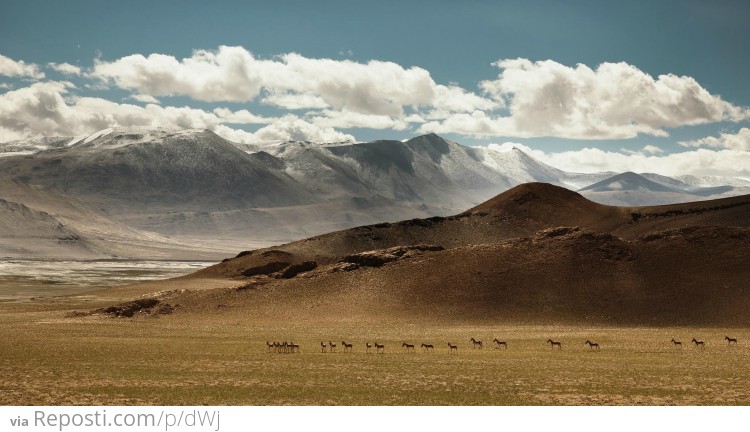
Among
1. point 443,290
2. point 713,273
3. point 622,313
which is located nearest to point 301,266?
point 443,290

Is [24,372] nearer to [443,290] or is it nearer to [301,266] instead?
[443,290]

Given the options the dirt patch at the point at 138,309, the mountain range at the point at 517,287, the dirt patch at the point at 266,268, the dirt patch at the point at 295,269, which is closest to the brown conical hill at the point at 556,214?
the dirt patch at the point at 266,268

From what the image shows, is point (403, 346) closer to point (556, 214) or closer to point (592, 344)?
point (592, 344)

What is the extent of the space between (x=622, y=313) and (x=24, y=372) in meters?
70.1

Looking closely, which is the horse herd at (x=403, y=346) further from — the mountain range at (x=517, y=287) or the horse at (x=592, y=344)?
the mountain range at (x=517, y=287)

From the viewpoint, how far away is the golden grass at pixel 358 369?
3678 cm

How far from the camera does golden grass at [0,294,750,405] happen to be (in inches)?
1448

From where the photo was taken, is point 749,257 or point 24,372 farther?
point 749,257

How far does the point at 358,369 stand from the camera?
4759 centimetres

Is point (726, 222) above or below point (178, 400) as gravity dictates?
above

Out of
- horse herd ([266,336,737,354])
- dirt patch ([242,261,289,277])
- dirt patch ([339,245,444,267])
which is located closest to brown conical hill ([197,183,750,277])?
dirt patch ([242,261,289,277])

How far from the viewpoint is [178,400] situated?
3516 centimetres

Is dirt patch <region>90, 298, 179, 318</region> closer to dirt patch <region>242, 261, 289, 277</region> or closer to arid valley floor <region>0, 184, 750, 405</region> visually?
arid valley floor <region>0, 184, 750, 405</region>
